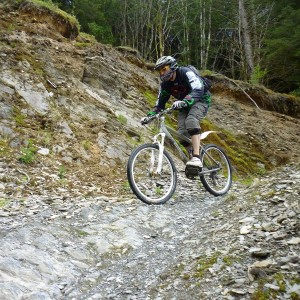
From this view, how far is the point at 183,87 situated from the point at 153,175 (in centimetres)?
196

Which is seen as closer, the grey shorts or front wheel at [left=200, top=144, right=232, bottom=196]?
the grey shorts

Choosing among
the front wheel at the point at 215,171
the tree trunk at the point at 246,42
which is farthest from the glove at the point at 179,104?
the tree trunk at the point at 246,42

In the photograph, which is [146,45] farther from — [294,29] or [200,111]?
[200,111]

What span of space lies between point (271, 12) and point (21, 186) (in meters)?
26.2

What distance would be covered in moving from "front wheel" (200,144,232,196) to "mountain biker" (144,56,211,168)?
51 cm

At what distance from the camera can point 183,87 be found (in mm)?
7113

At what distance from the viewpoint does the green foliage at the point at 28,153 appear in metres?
7.55

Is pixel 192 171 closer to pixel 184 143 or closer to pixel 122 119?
pixel 184 143

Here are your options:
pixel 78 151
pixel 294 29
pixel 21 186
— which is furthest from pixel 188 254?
pixel 294 29

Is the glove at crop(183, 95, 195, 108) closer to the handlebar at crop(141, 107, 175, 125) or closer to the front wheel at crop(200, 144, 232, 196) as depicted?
the handlebar at crop(141, 107, 175, 125)

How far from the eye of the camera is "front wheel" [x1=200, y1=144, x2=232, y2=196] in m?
7.50

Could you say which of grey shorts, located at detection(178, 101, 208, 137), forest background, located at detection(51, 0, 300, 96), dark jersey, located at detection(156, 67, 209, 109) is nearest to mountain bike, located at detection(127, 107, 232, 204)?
grey shorts, located at detection(178, 101, 208, 137)

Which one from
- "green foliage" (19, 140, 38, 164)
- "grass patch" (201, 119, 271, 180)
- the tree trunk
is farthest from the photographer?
the tree trunk

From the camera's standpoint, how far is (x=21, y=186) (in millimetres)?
6809
